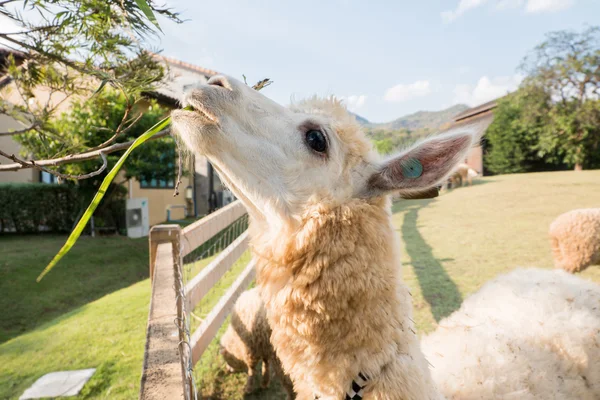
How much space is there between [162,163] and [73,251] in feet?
12.7

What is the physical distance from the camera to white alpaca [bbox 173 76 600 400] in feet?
A: 4.01

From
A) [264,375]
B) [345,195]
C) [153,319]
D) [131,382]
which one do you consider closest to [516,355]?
[345,195]

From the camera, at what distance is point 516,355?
1.80m

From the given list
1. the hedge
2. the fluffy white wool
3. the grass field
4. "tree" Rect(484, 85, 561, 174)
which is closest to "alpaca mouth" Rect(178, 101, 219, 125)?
the fluffy white wool

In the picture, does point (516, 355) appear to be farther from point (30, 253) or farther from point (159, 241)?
point (30, 253)

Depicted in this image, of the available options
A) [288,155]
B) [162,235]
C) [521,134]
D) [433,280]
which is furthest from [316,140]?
[521,134]

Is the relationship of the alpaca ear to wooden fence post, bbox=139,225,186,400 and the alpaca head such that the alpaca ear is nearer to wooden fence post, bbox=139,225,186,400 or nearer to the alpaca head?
the alpaca head

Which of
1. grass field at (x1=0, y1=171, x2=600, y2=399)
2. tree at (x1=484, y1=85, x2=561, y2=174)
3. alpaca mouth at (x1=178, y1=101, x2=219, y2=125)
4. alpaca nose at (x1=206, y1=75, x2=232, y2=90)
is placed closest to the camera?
alpaca mouth at (x1=178, y1=101, x2=219, y2=125)

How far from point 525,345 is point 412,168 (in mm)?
1260

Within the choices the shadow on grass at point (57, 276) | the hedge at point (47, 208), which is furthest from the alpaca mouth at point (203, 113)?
the hedge at point (47, 208)

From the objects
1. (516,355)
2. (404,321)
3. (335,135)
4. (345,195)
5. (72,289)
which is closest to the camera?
(404,321)

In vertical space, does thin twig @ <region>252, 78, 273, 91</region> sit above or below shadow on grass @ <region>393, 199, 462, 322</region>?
above

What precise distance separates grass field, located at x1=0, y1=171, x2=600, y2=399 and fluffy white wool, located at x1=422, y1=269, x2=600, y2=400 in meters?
1.75

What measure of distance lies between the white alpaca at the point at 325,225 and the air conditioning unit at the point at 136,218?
39.6 feet
